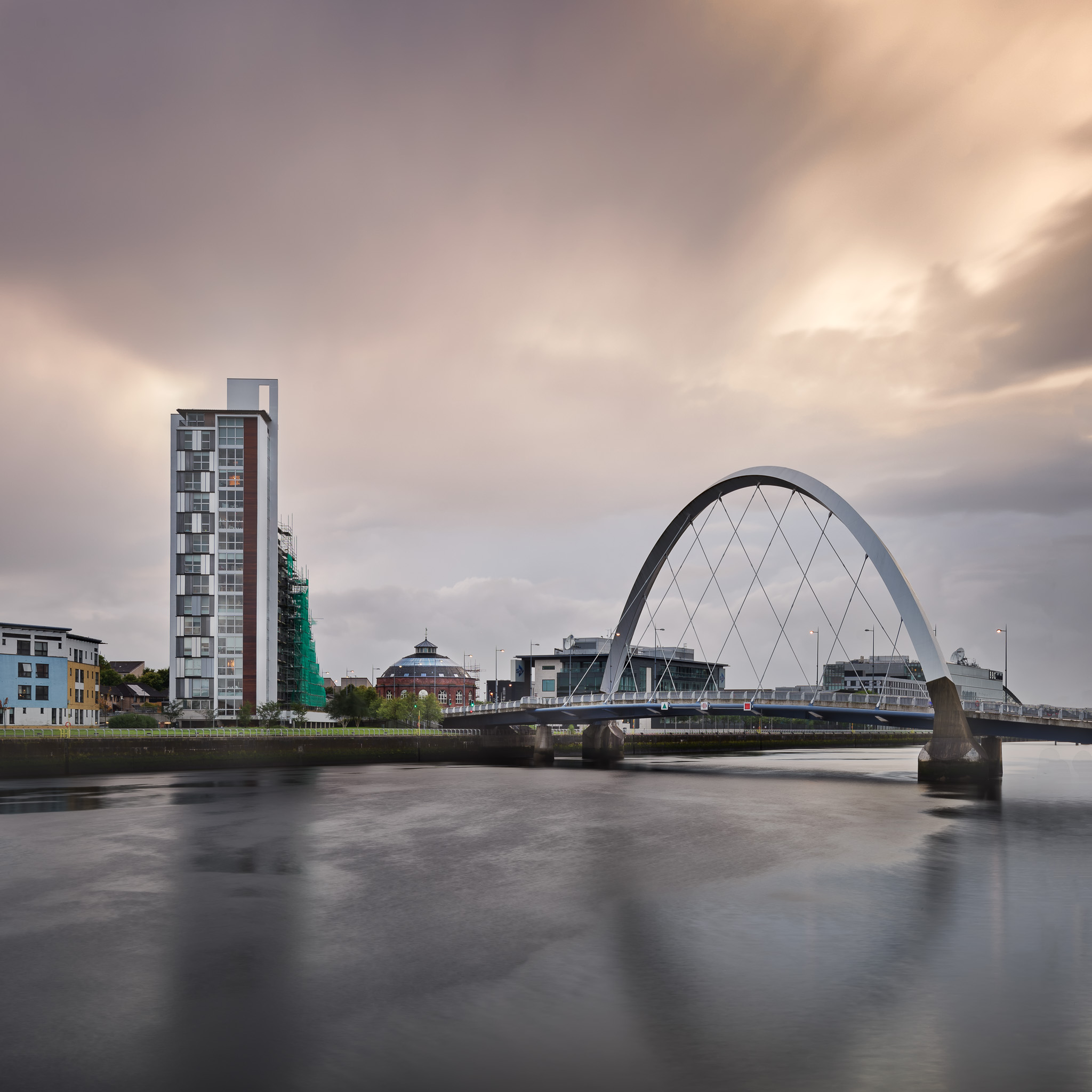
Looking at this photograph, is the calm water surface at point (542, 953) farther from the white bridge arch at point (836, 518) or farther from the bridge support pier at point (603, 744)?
the bridge support pier at point (603, 744)

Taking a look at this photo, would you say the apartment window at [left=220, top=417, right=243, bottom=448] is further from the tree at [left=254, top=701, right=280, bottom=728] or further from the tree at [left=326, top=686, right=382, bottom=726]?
the tree at [left=326, top=686, right=382, bottom=726]

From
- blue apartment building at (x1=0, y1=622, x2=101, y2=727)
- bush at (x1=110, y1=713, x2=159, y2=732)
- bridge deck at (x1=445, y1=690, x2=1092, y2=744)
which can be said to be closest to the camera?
bridge deck at (x1=445, y1=690, x2=1092, y2=744)

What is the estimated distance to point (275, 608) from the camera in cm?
9750

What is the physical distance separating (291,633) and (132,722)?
107 ft

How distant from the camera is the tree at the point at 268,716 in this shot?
88.4 meters

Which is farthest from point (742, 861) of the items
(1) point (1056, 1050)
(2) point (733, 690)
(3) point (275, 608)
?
(3) point (275, 608)

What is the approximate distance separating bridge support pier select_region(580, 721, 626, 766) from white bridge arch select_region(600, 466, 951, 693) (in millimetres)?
7347

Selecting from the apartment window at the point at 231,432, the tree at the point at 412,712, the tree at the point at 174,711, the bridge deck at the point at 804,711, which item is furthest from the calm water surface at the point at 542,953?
the tree at the point at 412,712

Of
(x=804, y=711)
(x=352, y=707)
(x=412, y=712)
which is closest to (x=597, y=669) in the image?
(x=412, y=712)

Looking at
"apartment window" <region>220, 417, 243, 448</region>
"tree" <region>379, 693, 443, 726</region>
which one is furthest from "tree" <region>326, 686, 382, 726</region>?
"apartment window" <region>220, 417, 243, 448</region>

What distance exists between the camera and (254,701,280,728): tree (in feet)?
290

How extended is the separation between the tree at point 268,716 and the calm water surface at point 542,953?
4668 cm

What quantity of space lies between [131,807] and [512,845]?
20.9 m

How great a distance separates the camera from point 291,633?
4392 inches
